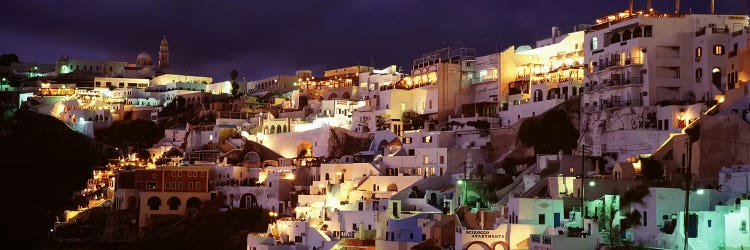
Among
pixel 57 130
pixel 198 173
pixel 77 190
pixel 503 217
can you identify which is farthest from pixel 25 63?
pixel 503 217

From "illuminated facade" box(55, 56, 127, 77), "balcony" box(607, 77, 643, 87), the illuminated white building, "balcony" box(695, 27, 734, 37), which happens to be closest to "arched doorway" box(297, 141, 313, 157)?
the illuminated white building

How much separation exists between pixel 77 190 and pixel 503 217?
152 ft

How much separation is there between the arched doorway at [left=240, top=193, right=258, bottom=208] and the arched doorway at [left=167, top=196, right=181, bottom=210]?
4.55 m

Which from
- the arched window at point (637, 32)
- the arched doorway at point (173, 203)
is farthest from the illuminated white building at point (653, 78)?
the arched doorway at point (173, 203)

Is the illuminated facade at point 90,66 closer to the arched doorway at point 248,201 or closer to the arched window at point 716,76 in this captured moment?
the arched doorway at point 248,201

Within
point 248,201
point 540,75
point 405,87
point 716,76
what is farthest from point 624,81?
point 248,201

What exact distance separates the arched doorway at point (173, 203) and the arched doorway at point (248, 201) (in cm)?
455

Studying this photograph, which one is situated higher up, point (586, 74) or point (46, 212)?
point (586, 74)

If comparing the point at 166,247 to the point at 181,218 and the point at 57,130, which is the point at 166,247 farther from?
the point at 57,130

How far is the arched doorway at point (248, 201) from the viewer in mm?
64250

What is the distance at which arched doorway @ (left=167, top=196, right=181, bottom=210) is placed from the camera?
66438 mm

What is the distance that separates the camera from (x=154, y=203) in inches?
2613

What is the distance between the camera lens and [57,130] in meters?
85.4

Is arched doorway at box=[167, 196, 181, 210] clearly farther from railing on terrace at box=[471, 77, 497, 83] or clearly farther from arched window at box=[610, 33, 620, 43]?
arched window at box=[610, 33, 620, 43]
